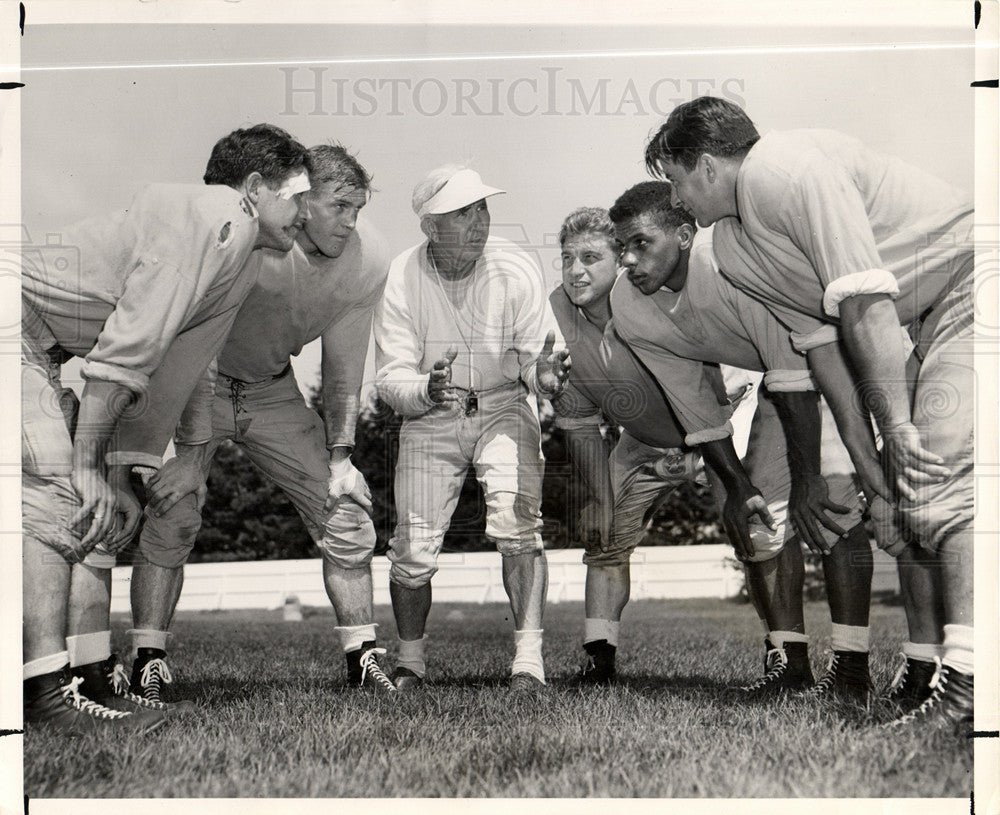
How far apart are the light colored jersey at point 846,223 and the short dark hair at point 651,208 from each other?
0.28m

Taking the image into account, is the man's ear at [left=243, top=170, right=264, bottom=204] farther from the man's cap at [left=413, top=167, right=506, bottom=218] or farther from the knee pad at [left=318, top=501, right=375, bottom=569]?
the knee pad at [left=318, top=501, right=375, bottom=569]

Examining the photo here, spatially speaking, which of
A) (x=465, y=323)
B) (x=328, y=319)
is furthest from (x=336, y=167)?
(x=465, y=323)

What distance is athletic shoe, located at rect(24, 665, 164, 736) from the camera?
9.87 ft

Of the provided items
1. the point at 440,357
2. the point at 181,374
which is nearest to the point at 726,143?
the point at 440,357

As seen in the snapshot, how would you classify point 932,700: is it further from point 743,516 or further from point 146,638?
point 146,638

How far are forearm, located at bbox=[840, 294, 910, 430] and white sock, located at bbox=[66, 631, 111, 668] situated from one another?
2.43 m

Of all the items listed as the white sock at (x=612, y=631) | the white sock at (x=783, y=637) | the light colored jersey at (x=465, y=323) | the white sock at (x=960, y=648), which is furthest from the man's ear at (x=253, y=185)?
the white sock at (x=960, y=648)

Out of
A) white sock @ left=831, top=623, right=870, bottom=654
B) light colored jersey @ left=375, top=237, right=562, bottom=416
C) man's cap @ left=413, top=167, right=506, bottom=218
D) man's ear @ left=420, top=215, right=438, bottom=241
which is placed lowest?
white sock @ left=831, top=623, right=870, bottom=654

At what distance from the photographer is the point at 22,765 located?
9.72 feet

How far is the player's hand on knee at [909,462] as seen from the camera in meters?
3.06

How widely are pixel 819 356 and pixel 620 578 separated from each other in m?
1.07

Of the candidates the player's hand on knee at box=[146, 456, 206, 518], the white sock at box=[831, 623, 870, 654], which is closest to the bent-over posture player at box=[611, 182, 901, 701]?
the white sock at box=[831, 623, 870, 654]

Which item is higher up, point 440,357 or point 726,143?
point 726,143

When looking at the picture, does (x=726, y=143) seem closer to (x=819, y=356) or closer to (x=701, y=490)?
(x=819, y=356)
